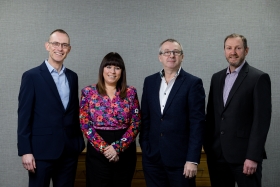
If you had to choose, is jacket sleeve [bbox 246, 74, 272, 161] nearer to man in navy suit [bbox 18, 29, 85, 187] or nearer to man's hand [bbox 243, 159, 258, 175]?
man's hand [bbox 243, 159, 258, 175]

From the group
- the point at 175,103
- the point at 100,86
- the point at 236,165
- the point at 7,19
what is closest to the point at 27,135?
the point at 100,86

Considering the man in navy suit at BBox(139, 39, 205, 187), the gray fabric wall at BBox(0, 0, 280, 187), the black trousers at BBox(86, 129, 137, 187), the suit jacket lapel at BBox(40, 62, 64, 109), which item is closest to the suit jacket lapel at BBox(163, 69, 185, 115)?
the man in navy suit at BBox(139, 39, 205, 187)

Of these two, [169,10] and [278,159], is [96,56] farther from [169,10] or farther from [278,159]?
[278,159]

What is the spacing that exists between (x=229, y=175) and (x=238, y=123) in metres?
0.43

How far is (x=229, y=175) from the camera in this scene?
2617 mm

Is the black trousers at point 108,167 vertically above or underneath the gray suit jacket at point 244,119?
underneath

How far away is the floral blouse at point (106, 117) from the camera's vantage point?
256 centimetres

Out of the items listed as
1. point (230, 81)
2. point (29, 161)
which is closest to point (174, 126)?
point (230, 81)

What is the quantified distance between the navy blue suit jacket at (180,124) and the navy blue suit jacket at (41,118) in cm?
69

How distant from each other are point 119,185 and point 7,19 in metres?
2.28

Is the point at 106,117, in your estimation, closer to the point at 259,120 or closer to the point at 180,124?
the point at 180,124

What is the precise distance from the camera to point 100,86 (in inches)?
105

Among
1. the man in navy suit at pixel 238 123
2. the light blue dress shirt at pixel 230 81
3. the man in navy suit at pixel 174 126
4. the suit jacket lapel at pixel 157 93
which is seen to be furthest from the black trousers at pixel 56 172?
the light blue dress shirt at pixel 230 81

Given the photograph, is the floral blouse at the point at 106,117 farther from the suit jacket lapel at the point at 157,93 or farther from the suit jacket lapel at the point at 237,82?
the suit jacket lapel at the point at 237,82
